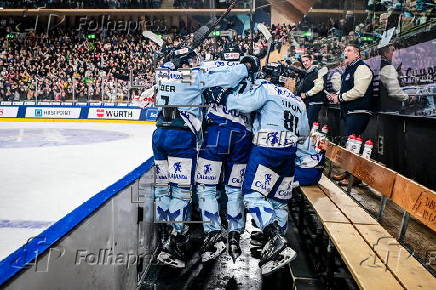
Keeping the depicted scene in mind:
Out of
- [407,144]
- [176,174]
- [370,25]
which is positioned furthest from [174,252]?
[370,25]

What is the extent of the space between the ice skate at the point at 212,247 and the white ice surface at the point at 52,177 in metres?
0.99

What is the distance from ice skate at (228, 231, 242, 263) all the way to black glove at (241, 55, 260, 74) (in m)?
1.36

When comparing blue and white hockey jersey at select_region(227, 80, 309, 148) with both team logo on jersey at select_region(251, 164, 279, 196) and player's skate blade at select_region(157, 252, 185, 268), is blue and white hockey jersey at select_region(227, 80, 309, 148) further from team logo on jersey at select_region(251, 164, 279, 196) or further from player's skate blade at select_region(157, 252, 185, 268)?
player's skate blade at select_region(157, 252, 185, 268)

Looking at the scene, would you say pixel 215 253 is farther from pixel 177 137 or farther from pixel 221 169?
pixel 177 137

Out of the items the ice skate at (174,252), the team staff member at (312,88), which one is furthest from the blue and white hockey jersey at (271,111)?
the team staff member at (312,88)

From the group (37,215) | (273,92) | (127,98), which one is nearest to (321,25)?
(127,98)

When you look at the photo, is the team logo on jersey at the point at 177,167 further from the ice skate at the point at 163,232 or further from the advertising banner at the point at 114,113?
the advertising banner at the point at 114,113

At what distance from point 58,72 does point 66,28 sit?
747cm

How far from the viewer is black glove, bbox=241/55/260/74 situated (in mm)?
3080

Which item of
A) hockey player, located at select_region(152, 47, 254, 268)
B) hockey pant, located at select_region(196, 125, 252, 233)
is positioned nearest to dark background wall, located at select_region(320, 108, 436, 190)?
hockey pant, located at select_region(196, 125, 252, 233)

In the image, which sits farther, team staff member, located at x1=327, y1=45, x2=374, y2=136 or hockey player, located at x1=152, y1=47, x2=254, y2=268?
team staff member, located at x1=327, y1=45, x2=374, y2=136

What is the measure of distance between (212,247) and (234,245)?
183 millimetres

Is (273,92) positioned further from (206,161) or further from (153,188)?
(153,188)

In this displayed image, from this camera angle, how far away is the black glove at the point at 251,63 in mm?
3080
